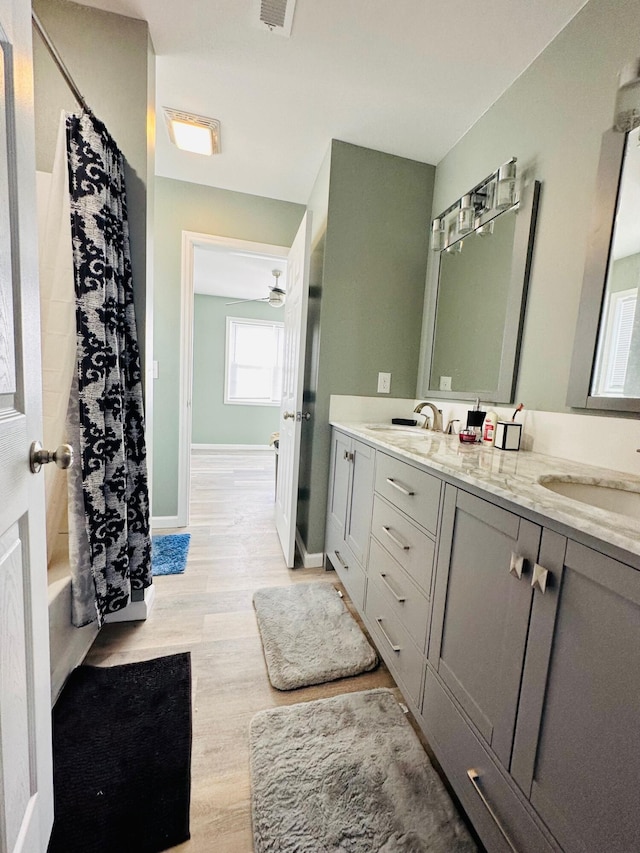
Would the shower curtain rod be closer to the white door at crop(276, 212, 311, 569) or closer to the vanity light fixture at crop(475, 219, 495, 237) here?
the white door at crop(276, 212, 311, 569)

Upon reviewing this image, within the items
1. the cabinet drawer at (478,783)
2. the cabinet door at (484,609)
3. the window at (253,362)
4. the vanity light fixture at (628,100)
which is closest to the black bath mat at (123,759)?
the cabinet drawer at (478,783)

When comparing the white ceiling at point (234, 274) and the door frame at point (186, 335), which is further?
the white ceiling at point (234, 274)

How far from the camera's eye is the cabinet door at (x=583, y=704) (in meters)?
0.51

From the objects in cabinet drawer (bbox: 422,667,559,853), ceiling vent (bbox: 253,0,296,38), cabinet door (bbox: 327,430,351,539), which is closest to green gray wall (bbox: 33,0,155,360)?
ceiling vent (bbox: 253,0,296,38)

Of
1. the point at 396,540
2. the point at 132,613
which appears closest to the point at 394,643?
the point at 396,540

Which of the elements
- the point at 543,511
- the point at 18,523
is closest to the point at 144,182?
the point at 18,523

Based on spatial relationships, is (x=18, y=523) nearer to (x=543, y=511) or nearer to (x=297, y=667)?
(x=543, y=511)

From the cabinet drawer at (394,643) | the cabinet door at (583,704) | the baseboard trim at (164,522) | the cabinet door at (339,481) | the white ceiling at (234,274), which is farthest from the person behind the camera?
the white ceiling at (234,274)

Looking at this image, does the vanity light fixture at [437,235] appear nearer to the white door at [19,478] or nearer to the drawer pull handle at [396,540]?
the drawer pull handle at [396,540]

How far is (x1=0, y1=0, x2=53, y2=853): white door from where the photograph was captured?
0.58 m

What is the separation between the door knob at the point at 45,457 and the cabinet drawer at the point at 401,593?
40.0 inches

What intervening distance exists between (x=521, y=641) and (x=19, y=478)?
1.03m

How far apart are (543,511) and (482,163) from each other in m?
1.84

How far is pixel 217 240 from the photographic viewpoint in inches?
98.0
